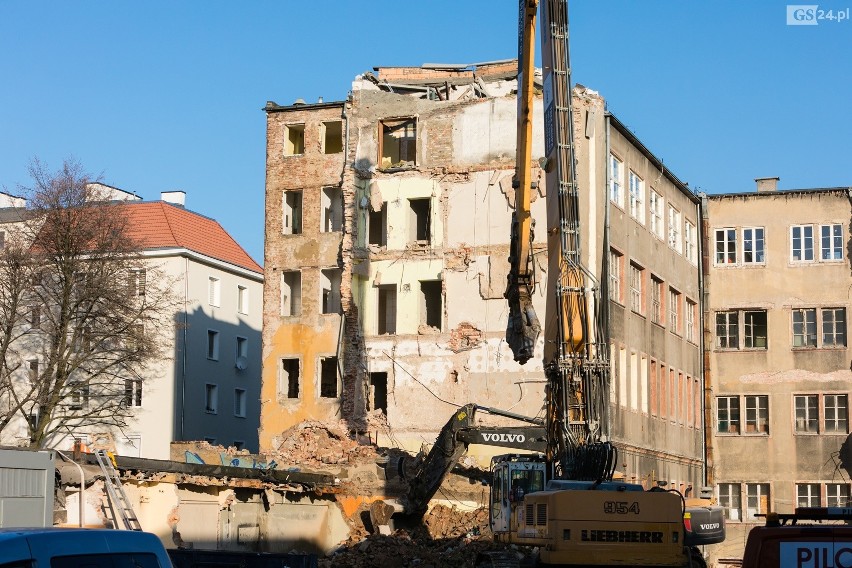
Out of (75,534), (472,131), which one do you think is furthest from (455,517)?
(75,534)

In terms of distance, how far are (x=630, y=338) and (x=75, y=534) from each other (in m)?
34.6

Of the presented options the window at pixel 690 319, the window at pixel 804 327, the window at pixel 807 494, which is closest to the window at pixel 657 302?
the window at pixel 690 319

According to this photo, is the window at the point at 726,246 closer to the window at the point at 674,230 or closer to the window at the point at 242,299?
the window at the point at 674,230

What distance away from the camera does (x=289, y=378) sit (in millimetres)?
42875

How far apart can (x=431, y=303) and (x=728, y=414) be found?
1378 cm

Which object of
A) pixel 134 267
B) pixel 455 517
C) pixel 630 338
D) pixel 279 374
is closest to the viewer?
pixel 455 517

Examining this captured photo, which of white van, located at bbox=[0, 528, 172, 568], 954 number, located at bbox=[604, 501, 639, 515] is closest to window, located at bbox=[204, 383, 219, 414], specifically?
954 number, located at bbox=[604, 501, 639, 515]

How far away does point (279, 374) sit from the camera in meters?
42.5

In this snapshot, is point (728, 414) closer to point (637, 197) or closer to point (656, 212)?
point (656, 212)

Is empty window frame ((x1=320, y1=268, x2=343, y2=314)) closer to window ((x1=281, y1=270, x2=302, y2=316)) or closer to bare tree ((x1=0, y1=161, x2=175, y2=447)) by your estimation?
window ((x1=281, y1=270, x2=302, y2=316))

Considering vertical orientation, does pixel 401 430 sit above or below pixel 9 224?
below

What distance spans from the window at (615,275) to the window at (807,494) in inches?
493

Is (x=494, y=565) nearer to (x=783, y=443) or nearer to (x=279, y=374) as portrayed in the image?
(x=279, y=374)

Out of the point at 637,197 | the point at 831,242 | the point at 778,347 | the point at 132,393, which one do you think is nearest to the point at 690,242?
the point at 778,347
